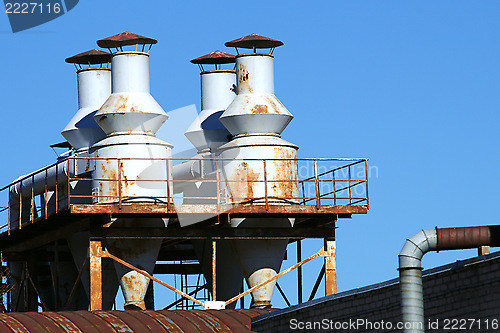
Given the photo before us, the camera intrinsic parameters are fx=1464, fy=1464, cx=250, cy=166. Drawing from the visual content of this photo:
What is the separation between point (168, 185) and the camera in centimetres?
3838

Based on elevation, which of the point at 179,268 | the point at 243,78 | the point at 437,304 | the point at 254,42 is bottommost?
the point at 437,304

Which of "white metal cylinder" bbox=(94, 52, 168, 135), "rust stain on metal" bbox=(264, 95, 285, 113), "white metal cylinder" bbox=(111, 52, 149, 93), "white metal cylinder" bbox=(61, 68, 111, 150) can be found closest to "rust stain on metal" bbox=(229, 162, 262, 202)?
"rust stain on metal" bbox=(264, 95, 285, 113)

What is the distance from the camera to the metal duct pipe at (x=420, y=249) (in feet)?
82.7

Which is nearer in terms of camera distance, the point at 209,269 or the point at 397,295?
the point at 397,295

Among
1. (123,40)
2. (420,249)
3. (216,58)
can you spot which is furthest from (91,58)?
(420,249)

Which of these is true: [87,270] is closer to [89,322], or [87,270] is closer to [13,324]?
[89,322]

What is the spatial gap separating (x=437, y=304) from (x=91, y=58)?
2110cm

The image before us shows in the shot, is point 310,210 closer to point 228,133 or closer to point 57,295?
point 228,133

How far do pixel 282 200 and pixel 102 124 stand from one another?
17.8 ft

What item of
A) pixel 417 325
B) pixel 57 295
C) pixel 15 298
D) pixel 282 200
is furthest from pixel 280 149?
pixel 417 325

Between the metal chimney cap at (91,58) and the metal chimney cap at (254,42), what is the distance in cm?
530

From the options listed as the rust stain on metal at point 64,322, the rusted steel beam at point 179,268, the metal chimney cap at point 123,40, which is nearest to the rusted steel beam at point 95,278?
the rust stain on metal at point 64,322

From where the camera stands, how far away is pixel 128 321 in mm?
33125

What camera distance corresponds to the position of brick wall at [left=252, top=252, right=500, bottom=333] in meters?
24.2
